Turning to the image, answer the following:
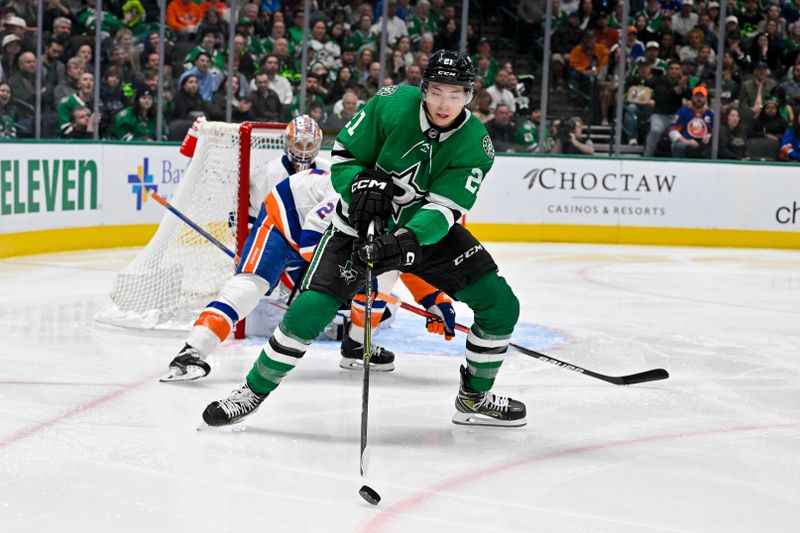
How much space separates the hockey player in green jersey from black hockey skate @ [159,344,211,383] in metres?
0.70

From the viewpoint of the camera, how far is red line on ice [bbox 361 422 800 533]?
8.37ft

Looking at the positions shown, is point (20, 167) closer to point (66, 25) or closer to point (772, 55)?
point (66, 25)

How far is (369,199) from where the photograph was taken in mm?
2928

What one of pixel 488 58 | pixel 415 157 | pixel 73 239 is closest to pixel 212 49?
pixel 73 239

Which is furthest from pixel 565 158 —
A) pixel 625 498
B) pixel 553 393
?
pixel 625 498

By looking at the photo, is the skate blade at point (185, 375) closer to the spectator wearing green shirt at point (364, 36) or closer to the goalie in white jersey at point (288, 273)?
the goalie in white jersey at point (288, 273)

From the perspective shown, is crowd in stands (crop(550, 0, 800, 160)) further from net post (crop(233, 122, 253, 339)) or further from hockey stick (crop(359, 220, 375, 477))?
hockey stick (crop(359, 220, 375, 477))

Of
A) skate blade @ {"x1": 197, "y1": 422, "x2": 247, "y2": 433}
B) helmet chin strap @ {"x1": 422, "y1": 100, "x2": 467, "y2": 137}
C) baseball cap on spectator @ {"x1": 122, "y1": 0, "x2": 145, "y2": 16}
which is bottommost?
skate blade @ {"x1": 197, "y1": 422, "x2": 247, "y2": 433}

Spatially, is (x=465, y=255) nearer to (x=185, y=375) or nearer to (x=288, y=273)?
(x=185, y=375)

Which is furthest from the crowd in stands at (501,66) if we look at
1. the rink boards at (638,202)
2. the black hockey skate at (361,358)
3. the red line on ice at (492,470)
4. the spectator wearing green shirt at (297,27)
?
the red line on ice at (492,470)

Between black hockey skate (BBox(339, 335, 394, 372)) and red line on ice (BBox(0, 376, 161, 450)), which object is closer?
red line on ice (BBox(0, 376, 161, 450))

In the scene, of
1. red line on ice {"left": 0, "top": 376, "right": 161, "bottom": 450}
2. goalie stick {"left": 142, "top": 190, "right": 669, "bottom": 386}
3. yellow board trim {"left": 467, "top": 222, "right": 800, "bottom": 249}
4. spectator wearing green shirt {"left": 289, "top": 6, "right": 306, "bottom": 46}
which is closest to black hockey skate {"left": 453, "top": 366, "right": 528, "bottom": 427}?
goalie stick {"left": 142, "top": 190, "right": 669, "bottom": 386}

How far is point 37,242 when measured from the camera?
284 inches

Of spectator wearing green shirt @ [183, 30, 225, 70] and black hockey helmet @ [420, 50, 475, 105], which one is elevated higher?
spectator wearing green shirt @ [183, 30, 225, 70]
